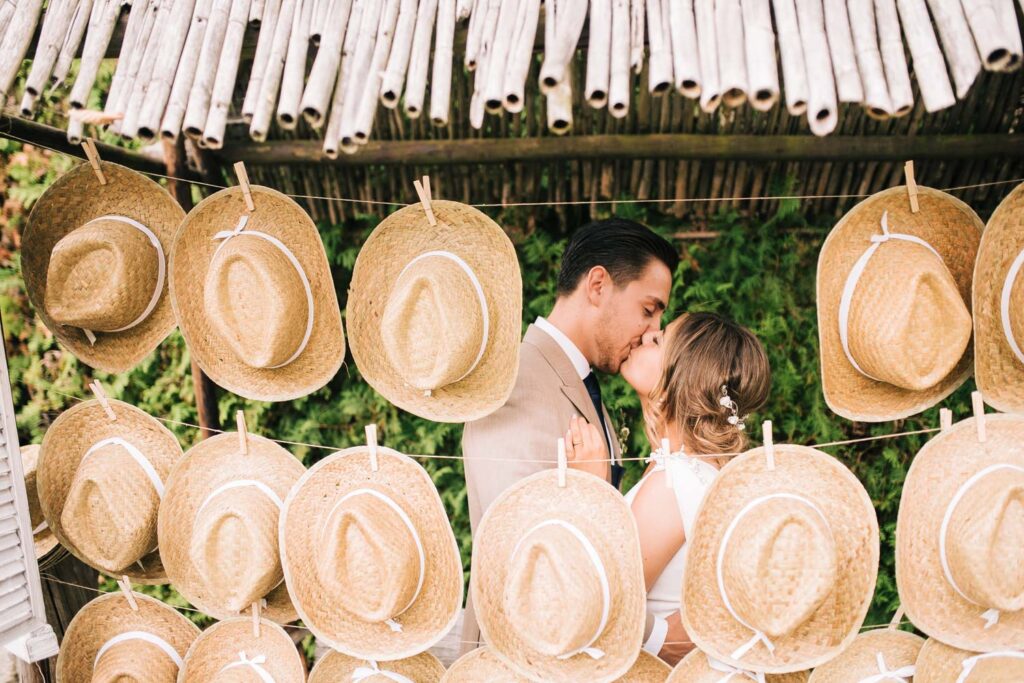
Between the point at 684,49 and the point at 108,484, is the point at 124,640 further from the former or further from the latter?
the point at 684,49

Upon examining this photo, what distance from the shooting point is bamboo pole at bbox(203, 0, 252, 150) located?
226 cm

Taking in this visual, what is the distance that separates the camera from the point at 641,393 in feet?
10.9

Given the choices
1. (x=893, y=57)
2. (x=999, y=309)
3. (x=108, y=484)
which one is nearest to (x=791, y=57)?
(x=893, y=57)

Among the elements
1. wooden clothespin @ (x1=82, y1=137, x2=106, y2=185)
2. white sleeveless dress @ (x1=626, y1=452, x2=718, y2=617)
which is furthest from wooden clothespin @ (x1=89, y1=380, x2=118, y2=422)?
white sleeveless dress @ (x1=626, y1=452, x2=718, y2=617)

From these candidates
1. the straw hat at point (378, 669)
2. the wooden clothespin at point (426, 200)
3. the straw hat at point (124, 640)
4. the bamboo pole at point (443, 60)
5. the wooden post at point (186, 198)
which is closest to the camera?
the bamboo pole at point (443, 60)

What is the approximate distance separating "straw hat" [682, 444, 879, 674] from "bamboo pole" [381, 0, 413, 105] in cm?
158

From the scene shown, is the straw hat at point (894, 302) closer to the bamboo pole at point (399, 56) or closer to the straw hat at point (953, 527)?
the straw hat at point (953, 527)

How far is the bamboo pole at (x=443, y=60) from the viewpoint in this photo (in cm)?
213

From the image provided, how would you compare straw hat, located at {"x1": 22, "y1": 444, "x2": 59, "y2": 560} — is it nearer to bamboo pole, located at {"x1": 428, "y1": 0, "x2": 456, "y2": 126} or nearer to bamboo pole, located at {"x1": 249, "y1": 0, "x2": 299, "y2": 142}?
bamboo pole, located at {"x1": 249, "y1": 0, "x2": 299, "y2": 142}

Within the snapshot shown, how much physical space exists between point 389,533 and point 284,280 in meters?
0.93

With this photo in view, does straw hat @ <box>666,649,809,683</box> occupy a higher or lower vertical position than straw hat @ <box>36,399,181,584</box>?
lower

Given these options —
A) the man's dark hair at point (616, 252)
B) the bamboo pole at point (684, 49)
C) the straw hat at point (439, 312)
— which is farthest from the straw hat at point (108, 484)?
the bamboo pole at point (684, 49)

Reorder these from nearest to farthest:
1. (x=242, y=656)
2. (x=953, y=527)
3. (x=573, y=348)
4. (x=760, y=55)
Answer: (x=760, y=55)
(x=953, y=527)
(x=242, y=656)
(x=573, y=348)

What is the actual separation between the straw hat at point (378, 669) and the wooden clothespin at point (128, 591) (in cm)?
81
